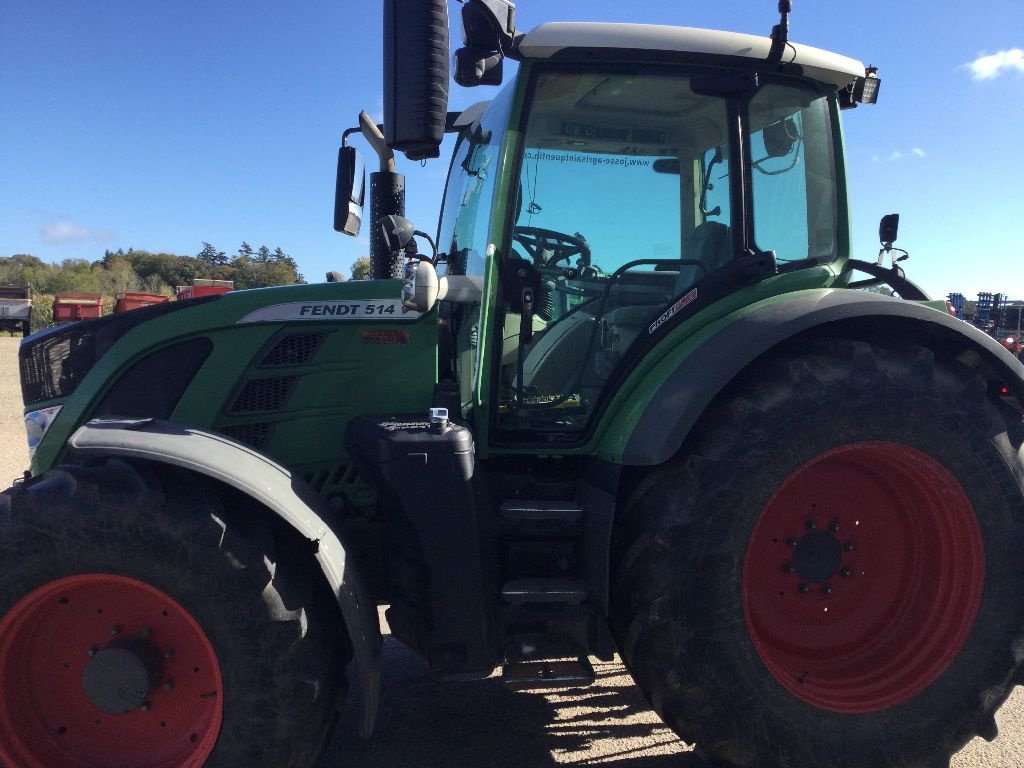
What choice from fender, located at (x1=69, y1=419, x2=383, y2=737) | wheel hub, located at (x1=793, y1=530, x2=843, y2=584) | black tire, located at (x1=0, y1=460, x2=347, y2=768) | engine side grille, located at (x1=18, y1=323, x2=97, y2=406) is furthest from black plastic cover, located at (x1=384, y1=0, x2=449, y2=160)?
wheel hub, located at (x1=793, y1=530, x2=843, y2=584)

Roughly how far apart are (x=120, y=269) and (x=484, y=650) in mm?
49919

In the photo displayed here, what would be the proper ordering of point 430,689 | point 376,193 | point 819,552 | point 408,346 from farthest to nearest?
point 376,193 → point 430,689 → point 408,346 → point 819,552

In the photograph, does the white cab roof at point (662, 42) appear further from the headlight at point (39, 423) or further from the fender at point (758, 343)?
the headlight at point (39, 423)

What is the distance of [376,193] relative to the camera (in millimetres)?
3430

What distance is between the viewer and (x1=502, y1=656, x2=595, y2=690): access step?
7.47 feet

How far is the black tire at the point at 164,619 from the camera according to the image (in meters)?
2.02

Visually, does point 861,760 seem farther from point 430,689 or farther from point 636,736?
point 430,689

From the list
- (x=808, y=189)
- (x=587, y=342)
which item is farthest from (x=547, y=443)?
(x=808, y=189)

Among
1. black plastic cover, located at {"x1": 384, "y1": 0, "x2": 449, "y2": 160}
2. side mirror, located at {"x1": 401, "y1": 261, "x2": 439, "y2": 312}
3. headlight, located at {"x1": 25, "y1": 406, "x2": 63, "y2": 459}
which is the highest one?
black plastic cover, located at {"x1": 384, "y1": 0, "x2": 449, "y2": 160}

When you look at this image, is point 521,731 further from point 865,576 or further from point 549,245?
point 549,245

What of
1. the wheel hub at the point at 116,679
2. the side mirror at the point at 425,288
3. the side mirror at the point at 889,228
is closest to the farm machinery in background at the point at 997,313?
the side mirror at the point at 889,228

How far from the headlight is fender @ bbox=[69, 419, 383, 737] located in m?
0.59

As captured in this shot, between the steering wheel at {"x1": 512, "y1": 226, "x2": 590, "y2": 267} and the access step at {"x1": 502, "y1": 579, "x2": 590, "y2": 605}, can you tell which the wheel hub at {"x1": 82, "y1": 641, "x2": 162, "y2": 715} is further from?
the steering wheel at {"x1": 512, "y1": 226, "x2": 590, "y2": 267}

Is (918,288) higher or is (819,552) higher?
(918,288)
